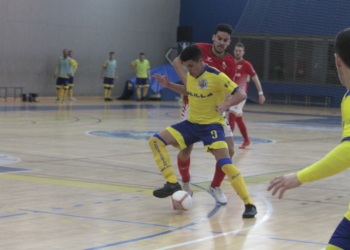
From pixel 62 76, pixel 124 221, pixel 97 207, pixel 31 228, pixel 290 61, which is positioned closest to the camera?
pixel 31 228

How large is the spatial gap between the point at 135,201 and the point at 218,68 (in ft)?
5.68

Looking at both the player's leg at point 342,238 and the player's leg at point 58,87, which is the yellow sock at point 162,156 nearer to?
the player's leg at point 342,238

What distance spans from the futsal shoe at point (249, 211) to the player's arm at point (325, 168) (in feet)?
9.68

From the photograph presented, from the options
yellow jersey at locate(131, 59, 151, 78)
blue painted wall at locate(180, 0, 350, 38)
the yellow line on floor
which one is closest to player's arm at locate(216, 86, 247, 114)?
the yellow line on floor

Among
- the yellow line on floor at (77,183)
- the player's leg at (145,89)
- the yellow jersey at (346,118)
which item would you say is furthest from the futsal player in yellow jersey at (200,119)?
the player's leg at (145,89)

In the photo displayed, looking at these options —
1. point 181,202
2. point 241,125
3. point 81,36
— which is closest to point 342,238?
point 181,202

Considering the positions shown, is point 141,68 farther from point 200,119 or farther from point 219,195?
point 200,119

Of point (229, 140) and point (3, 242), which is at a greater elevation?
point (229, 140)

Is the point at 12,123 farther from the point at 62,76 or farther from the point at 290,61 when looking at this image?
the point at 290,61

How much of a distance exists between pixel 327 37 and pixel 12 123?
1565cm

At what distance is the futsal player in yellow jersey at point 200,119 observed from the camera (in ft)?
20.3

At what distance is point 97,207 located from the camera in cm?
607

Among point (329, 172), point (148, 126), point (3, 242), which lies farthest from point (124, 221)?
point (148, 126)

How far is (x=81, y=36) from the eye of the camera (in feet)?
94.2
